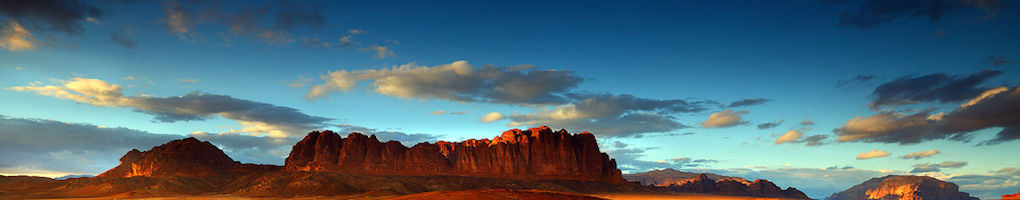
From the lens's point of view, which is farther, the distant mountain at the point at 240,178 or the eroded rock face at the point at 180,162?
the eroded rock face at the point at 180,162

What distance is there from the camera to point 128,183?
15275 centimetres

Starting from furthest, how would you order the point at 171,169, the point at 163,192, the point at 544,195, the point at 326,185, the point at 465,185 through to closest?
the point at 465,185
the point at 171,169
the point at 326,185
the point at 163,192
the point at 544,195

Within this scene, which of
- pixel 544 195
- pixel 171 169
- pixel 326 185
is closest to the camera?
pixel 544 195

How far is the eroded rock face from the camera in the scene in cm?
17338

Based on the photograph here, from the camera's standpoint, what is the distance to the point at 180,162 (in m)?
176

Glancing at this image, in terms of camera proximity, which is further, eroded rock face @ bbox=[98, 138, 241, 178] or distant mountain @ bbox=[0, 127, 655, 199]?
eroded rock face @ bbox=[98, 138, 241, 178]

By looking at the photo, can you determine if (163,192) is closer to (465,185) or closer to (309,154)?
(309,154)

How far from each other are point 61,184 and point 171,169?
96.7ft

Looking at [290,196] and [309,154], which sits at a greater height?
[309,154]

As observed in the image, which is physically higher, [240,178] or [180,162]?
[180,162]

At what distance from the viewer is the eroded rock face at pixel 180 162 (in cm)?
17338

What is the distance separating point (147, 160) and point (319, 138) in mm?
52248

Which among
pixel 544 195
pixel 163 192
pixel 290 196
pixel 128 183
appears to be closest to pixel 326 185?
pixel 290 196

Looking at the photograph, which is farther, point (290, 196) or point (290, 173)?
point (290, 173)
